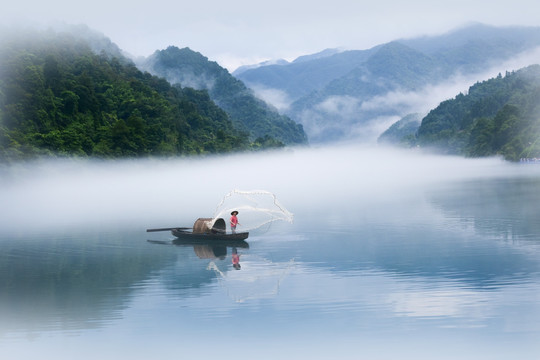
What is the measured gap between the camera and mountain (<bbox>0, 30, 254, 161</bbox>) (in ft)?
411

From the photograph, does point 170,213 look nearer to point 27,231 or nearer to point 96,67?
point 27,231

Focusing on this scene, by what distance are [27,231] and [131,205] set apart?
22950 mm

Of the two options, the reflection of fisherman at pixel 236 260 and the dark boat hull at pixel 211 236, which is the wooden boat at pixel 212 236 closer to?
the dark boat hull at pixel 211 236

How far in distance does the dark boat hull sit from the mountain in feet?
233

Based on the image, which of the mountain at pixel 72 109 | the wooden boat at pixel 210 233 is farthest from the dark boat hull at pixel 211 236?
the mountain at pixel 72 109

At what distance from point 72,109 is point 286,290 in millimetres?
122348

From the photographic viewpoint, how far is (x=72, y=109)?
14388 cm

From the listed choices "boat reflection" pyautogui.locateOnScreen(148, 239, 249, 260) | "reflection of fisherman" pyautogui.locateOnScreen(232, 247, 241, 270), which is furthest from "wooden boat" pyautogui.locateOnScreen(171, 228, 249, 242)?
"reflection of fisherman" pyautogui.locateOnScreen(232, 247, 241, 270)

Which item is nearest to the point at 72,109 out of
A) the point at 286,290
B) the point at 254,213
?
the point at 254,213

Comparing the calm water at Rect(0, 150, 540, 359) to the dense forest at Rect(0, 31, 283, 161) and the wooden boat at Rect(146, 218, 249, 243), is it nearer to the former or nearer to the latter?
the wooden boat at Rect(146, 218, 249, 243)

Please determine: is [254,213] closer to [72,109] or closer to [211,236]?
[211,236]

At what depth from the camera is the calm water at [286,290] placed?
22688mm

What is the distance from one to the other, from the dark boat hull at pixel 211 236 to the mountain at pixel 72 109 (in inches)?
2799

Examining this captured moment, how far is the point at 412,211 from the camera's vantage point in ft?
204
